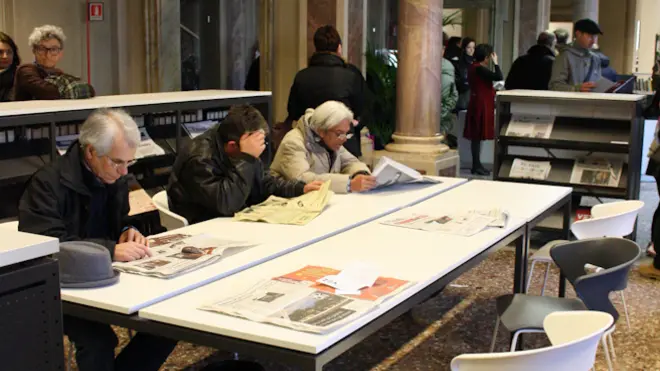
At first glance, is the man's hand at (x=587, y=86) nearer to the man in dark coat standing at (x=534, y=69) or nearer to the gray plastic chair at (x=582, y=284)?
the man in dark coat standing at (x=534, y=69)

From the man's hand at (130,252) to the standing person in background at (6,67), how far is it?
3.77 metres

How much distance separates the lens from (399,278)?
3.15 metres

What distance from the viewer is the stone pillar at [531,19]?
16.3m

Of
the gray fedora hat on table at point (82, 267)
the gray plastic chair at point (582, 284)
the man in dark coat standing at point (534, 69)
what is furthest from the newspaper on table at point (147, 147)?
the man in dark coat standing at point (534, 69)

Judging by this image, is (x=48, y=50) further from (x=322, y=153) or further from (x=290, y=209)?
(x=290, y=209)

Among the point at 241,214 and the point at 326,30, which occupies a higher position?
the point at 326,30

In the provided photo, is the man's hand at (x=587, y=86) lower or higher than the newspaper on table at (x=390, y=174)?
higher

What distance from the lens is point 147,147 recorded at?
6.12m

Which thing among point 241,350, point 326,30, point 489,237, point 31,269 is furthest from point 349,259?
point 326,30

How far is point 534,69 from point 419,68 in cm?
173

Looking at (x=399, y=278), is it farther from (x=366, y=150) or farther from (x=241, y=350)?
(x=366, y=150)

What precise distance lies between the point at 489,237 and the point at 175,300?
1.54 metres

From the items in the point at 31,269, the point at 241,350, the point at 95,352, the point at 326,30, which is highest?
the point at 326,30

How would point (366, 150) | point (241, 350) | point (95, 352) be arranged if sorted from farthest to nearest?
point (366, 150), point (95, 352), point (241, 350)
